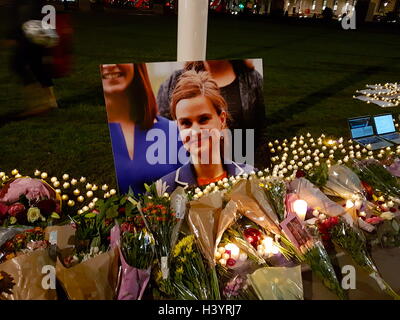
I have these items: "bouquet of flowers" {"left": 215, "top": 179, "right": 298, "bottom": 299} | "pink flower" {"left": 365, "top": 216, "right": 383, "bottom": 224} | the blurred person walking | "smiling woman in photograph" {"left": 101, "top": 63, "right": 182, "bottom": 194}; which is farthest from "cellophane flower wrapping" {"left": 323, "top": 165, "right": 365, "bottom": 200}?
the blurred person walking

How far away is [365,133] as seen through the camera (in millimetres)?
4867

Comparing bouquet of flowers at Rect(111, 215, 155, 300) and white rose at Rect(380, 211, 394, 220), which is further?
white rose at Rect(380, 211, 394, 220)

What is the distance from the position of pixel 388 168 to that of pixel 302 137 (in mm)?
1485

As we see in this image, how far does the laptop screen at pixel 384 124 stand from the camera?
16.2 feet

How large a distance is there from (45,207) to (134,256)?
1162 millimetres

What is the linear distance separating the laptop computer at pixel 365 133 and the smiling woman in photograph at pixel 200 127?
216 cm

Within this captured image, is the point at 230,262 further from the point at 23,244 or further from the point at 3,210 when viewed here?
the point at 3,210

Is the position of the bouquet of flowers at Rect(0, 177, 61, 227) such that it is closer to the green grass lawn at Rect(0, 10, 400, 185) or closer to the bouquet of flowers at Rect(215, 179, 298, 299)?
the green grass lawn at Rect(0, 10, 400, 185)

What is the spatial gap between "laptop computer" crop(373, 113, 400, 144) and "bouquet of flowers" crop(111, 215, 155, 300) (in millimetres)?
4040

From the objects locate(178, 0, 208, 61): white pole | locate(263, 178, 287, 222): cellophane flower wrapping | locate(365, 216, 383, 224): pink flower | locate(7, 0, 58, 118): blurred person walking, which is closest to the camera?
locate(263, 178, 287, 222): cellophane flower wrapping

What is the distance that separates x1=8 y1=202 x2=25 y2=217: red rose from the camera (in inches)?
105

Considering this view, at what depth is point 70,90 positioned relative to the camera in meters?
6.18

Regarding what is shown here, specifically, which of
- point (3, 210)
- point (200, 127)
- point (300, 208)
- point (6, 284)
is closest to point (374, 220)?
point (300, 208)
